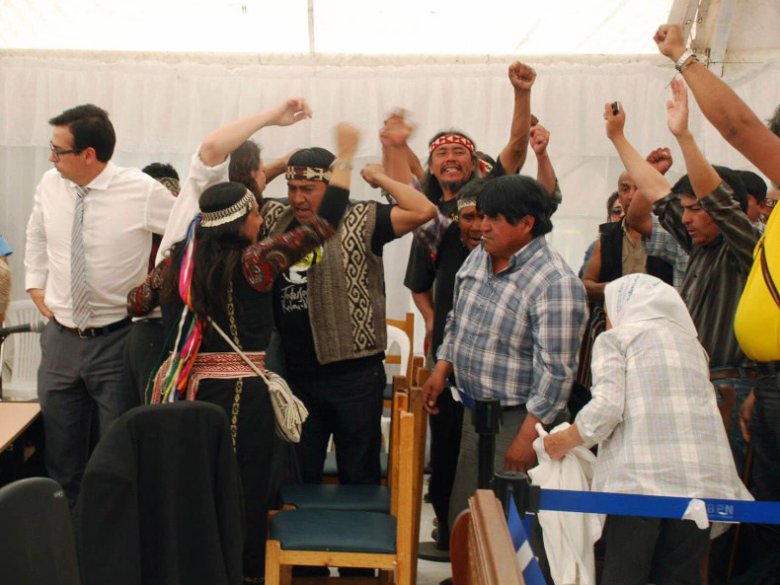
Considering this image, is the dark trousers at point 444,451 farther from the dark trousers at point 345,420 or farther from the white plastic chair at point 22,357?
the white plastic chair at point 22,357

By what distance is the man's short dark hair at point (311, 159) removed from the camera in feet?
9.87

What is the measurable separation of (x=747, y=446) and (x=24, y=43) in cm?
421

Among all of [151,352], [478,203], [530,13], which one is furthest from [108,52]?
[478,203]

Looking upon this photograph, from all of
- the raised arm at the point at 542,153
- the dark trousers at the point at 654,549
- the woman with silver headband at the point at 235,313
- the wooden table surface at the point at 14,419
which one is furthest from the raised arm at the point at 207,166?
the dark trousers at the point at 654,549

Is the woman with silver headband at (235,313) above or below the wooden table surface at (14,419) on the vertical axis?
above

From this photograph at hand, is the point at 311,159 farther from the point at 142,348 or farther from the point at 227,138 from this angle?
the point at 142,348

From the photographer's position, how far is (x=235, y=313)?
2.53 m

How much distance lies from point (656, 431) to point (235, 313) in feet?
3.70

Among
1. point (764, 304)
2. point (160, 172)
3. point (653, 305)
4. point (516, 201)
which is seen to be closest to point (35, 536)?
point (764, 304)

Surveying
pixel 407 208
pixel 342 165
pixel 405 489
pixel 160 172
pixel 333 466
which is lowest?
pixel 333 466

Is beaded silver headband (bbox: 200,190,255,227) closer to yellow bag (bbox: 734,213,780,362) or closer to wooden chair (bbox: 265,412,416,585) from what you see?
wooden chair (bbox: 265,412,416,585)

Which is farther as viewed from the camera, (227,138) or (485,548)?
(227,138)

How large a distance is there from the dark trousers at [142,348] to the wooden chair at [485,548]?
147cm

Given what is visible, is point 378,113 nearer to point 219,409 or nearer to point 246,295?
point 246,295
